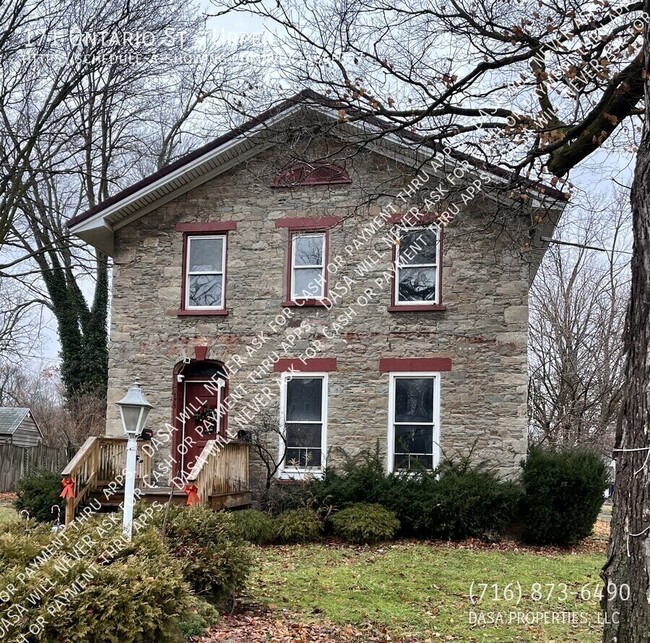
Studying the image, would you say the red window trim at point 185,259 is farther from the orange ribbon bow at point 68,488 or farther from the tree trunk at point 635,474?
the tree trunk at point 635,474

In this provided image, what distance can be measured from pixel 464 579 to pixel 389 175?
7.90 metres

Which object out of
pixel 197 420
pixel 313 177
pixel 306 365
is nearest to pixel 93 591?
pixel 306 365

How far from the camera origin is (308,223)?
48.9 ft

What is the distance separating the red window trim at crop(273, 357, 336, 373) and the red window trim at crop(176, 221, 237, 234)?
294 centimetres

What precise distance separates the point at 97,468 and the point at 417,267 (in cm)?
694

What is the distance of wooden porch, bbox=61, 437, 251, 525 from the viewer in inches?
477

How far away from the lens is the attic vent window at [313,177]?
48.5 feet

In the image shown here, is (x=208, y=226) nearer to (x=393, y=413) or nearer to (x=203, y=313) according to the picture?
(x=203, y=313)

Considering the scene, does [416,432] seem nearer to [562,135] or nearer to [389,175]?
[389,175]

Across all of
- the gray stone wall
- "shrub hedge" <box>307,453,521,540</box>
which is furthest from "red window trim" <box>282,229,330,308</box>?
"shrub hedge" <box>307,453,521,540</box>

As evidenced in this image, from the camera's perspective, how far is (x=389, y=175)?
14.6 metres

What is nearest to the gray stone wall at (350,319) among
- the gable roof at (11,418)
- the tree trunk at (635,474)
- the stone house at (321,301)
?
the stone house at (321,301)

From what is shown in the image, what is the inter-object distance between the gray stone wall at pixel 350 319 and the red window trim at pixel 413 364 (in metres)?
0.09

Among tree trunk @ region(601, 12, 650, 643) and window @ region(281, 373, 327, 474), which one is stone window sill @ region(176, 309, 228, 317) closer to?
window @ region(281, 373, 327, 474)
